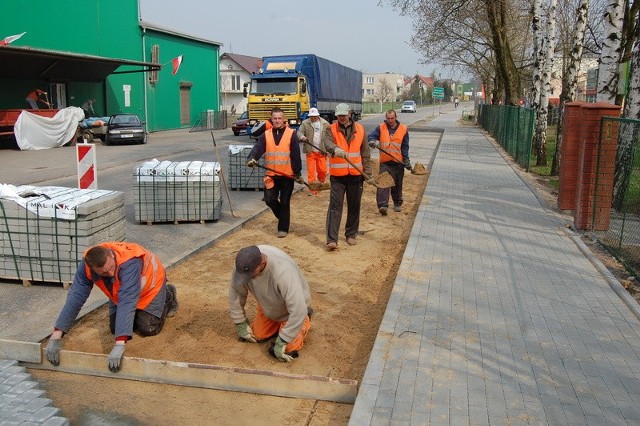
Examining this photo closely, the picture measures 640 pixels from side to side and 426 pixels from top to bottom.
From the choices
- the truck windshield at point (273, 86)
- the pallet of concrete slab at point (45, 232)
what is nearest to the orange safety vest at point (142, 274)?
the pallet of concrete slab at point (45, 232)

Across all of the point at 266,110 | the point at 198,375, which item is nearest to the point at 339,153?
the point at 198,375

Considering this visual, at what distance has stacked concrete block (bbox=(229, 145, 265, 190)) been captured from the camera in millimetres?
13758

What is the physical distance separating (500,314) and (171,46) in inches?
1517

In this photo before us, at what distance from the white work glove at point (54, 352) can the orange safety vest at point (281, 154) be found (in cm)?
472

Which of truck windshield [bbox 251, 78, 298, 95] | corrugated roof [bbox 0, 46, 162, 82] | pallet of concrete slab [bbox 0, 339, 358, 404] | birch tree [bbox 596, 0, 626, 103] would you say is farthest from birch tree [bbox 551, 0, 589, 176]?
corrugated roof [bbox 0, 46, 162, 82]

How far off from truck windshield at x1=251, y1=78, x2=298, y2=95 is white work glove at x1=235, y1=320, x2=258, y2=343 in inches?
936

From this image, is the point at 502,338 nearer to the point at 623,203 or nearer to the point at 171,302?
the point at 171,302

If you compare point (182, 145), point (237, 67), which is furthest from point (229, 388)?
point (237, 67)

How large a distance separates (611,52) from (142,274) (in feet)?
33.6

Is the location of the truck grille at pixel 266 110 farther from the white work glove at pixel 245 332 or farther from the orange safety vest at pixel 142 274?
the white work glove at pixel 245 332

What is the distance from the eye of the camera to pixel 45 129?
25453 mm

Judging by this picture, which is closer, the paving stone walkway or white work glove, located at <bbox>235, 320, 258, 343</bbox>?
the paving stone walkway

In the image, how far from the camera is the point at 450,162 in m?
20.2

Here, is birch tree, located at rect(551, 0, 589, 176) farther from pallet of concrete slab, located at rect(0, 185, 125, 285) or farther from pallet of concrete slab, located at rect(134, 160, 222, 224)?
pallet of concrete slab, located at rect(0, 185, 125, 285)
